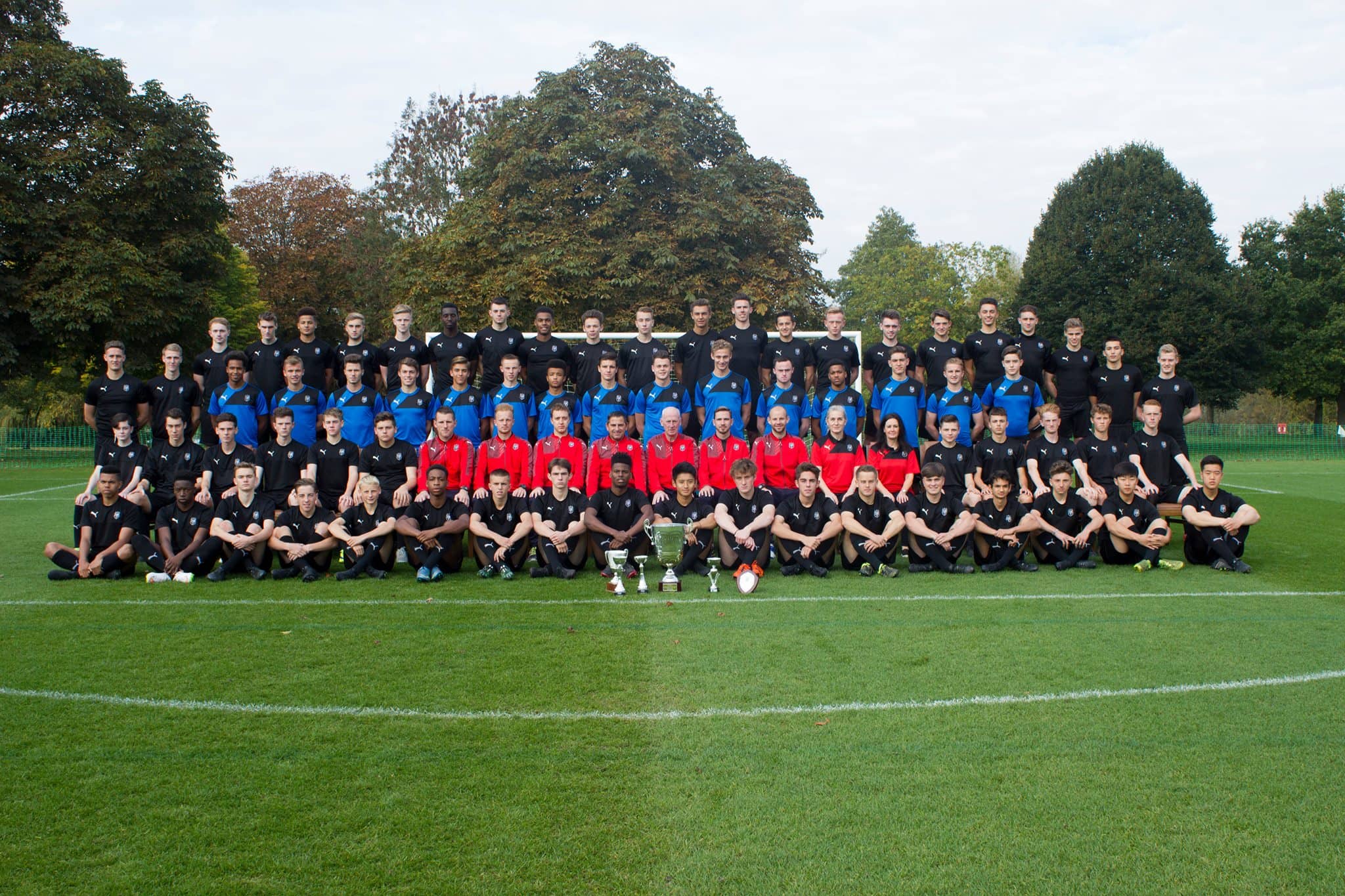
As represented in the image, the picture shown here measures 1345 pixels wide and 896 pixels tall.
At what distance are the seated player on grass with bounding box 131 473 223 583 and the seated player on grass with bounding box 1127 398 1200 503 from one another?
8351 mm

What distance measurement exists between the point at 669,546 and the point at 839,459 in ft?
6.88

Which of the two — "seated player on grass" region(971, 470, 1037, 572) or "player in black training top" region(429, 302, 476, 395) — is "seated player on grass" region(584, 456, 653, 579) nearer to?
"player in black training top" region(429, 302, 476, 395)

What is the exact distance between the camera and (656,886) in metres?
2.98

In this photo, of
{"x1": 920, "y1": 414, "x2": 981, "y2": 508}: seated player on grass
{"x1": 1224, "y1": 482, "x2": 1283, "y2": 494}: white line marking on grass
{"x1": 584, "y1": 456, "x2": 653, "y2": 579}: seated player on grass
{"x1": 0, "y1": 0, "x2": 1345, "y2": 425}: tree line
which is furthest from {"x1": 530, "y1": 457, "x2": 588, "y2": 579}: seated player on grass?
{"x1": 0, "y1": 0, "x2": 1345, "y2": 425}: tree line

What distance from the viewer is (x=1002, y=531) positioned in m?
8.34

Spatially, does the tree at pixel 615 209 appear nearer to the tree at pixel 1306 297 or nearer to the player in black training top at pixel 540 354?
the player in black training top at pixel 540 354

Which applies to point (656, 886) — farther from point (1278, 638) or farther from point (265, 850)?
point (1278, 638)

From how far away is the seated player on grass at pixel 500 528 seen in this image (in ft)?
27.2

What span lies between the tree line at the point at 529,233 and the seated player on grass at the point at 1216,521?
55.4 feet

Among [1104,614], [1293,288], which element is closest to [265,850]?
[1104,614]

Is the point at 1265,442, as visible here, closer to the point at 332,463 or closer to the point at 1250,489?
the point at 1250,489

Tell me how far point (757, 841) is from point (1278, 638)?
4.34 metres

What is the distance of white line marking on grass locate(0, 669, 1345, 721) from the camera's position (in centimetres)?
451

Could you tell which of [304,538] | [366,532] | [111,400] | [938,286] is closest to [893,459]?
[366,532]
